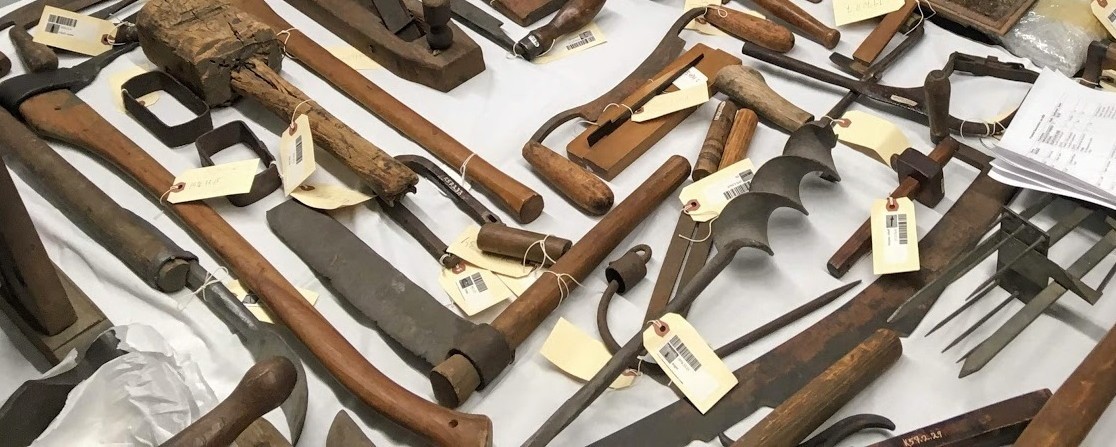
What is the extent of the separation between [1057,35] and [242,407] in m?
2.00

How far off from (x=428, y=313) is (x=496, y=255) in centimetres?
20

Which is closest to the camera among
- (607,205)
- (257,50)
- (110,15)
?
(607,205)

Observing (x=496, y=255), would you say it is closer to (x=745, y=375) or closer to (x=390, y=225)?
(x=390, y=225)

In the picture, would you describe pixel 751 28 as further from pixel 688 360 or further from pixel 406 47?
pixel 688 360

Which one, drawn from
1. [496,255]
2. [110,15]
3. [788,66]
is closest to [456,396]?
[496,255]

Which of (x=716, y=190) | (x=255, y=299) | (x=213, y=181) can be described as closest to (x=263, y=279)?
(x=255, y=299)

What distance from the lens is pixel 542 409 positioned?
150 centimetres

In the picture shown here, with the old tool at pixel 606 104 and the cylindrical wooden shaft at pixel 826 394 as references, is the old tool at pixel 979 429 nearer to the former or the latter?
the cylindrical wooden shaft at pixel 826 394

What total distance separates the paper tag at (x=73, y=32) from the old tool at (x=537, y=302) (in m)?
1.36

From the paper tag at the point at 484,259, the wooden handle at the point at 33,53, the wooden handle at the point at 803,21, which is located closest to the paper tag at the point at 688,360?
the paper tag at the point at 484,259

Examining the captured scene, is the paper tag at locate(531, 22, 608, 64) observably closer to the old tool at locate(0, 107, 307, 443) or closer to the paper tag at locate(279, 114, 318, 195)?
the paper tag at locate(279, 114, 318, 195)

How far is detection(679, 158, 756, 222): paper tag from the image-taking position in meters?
1.75

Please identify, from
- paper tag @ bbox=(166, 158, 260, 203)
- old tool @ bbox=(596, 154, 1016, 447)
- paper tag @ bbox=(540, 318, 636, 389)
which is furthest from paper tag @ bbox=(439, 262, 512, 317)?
paper tag @ bbox=(166, 158, 260, 203)

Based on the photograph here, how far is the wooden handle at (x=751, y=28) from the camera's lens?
7.15ft
